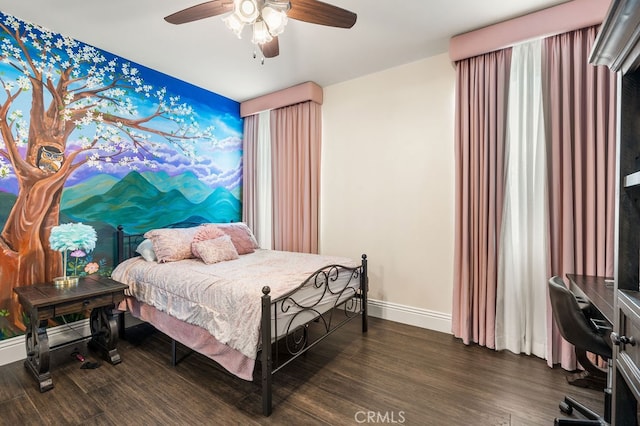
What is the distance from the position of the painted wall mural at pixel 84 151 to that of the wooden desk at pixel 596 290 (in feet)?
12.6

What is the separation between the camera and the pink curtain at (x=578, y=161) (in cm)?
221

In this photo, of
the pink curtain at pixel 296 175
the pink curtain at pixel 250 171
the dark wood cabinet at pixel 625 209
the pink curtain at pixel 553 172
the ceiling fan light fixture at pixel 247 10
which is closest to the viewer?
the dark wood cabinet at pixel 625 209

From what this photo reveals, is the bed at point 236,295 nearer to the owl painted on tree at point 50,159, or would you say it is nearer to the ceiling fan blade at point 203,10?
the owl painted on tree at point 50,159

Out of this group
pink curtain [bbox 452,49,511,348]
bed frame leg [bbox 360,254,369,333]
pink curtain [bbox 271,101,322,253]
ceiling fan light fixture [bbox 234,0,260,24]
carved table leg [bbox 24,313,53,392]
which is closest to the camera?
ceiling fan light fixture [bbox 234,0,260,24]

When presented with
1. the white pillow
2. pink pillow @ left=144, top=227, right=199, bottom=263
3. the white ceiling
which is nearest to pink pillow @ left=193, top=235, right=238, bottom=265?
pink pillow @ left=144, top=227, right=199, bottom=263

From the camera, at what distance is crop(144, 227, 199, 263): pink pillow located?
296 centimetres

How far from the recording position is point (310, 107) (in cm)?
385

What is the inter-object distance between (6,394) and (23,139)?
2051 mm

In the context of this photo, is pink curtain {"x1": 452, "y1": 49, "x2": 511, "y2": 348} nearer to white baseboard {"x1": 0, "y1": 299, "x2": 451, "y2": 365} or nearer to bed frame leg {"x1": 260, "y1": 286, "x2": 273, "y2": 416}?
white baseboard {"x1": 0, "y1": 299, "x2": 451, "y2": 365}

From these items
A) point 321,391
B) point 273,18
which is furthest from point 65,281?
point 273,18

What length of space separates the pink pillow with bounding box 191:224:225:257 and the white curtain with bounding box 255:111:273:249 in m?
1.02

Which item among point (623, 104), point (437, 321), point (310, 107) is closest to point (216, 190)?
point (310, 107)

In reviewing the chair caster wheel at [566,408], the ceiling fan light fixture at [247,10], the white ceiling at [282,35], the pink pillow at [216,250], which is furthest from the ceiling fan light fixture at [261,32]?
the chair caster wheel at [566,408]

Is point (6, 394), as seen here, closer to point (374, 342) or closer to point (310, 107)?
point (374, 342)
